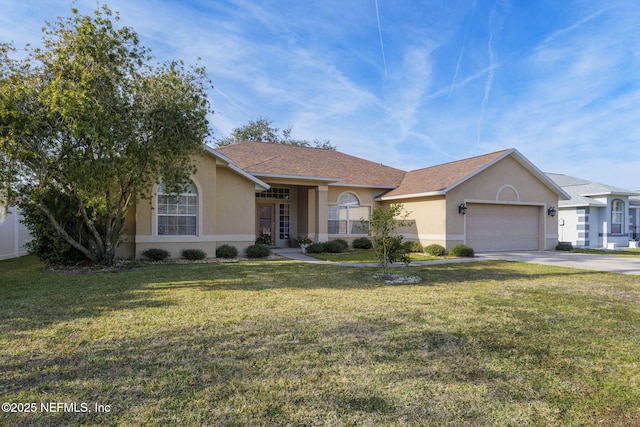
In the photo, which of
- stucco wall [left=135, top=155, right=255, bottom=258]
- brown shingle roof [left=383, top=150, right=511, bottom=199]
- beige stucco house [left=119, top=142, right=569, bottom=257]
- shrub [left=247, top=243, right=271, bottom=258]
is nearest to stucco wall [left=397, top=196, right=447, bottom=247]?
beige stucco house [left=119, top=142, right=569, bottom=257]

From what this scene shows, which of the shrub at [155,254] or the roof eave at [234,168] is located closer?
the shrub at [155,254]

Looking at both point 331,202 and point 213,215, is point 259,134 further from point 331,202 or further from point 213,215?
point 213,215

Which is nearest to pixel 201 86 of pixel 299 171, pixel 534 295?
pixel 299 171

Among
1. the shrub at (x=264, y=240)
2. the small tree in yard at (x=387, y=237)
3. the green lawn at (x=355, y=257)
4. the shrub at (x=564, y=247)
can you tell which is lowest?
the green lawn at (x=355, y=257)

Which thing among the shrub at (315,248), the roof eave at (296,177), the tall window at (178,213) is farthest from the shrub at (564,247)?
the tall window at (178,213)

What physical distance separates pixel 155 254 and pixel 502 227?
53.0 feet

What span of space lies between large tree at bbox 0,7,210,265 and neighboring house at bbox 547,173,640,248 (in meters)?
23.0

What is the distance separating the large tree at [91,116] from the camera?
8398mm

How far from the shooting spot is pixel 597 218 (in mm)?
21734

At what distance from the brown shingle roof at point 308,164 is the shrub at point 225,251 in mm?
3979

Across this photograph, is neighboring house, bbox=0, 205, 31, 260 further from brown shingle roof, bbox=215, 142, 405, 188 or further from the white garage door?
the white garage door

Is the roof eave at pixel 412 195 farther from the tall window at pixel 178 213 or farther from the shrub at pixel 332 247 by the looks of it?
the tall window at pixel 178 213

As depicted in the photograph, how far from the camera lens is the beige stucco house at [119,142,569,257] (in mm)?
13320

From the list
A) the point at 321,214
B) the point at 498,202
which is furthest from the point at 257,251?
the point at 498,202
